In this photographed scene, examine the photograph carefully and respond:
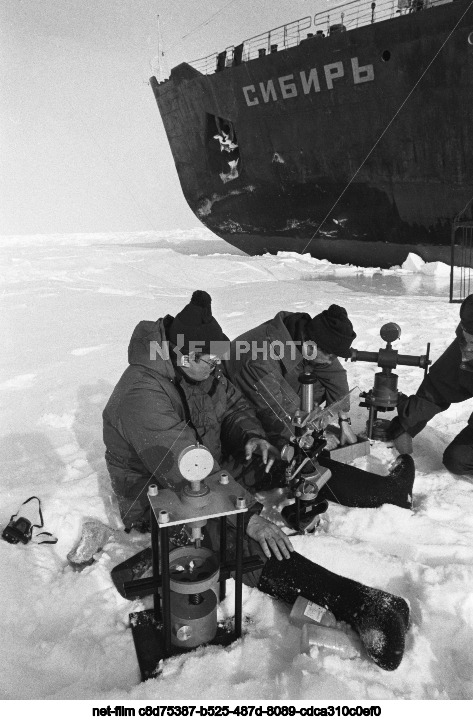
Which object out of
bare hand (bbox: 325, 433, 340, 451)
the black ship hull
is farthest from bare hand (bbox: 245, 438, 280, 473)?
the black ship hull

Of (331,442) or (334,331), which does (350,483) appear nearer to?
(331,442)

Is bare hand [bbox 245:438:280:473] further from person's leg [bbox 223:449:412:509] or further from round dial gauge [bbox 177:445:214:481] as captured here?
round dial gauge [bbox 177:445:214:481]

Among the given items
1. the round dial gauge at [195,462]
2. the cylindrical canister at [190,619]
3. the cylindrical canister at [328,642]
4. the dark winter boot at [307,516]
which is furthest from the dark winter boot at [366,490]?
the round dial gauge at [195,462]

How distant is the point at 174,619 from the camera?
5.82 ft

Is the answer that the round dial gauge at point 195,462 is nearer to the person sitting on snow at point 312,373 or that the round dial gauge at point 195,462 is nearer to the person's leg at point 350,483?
the person's leg at point 350,483

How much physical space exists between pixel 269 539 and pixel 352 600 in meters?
0.37

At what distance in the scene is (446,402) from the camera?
3.16 meters

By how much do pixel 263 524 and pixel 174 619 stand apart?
0.46 meters

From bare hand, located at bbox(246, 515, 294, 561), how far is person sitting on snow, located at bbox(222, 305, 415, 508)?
795 millimetres

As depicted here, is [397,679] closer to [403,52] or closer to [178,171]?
[403,52]

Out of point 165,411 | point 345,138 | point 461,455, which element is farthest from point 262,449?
point 345,138

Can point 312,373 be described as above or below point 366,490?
above

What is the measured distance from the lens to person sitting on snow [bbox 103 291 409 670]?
1831 millimetres

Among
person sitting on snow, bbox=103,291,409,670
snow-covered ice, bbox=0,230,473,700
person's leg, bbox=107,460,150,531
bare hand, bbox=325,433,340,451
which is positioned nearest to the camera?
snow-covered ice, bbox=0,230,473,700
